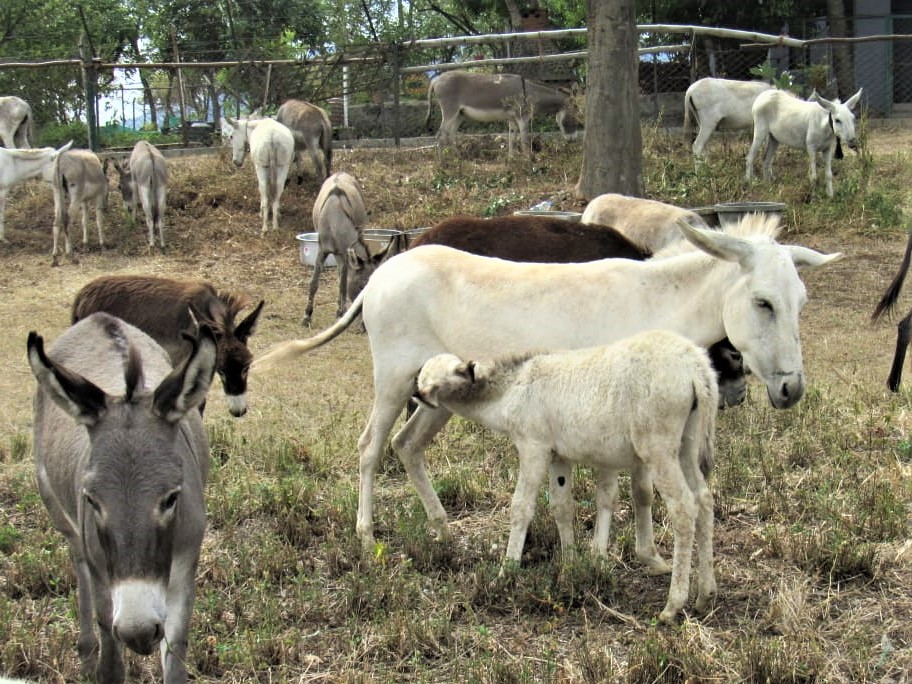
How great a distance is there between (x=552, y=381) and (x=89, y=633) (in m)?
2.22

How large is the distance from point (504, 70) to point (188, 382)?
1945 centimetres

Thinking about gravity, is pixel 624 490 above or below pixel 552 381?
below

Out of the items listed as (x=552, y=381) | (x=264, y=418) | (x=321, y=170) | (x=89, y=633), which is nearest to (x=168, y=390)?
(x=89, y=633)

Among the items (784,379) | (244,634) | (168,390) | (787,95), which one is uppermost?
(787,95)

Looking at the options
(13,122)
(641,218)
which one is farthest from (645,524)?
(13,122)

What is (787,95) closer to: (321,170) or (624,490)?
(321,170)

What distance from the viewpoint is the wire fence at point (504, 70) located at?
65.2 feet

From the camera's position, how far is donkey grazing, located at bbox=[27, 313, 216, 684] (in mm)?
3209

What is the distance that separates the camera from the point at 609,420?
15.2ft

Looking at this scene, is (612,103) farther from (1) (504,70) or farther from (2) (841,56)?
(2) (841,56)

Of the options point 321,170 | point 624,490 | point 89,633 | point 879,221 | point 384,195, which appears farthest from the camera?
point 321,170

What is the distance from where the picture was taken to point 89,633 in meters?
4.31

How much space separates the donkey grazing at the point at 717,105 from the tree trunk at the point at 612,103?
18.2ft

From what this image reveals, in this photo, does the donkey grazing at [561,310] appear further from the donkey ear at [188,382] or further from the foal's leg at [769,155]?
the foal's leg at [769,155]
